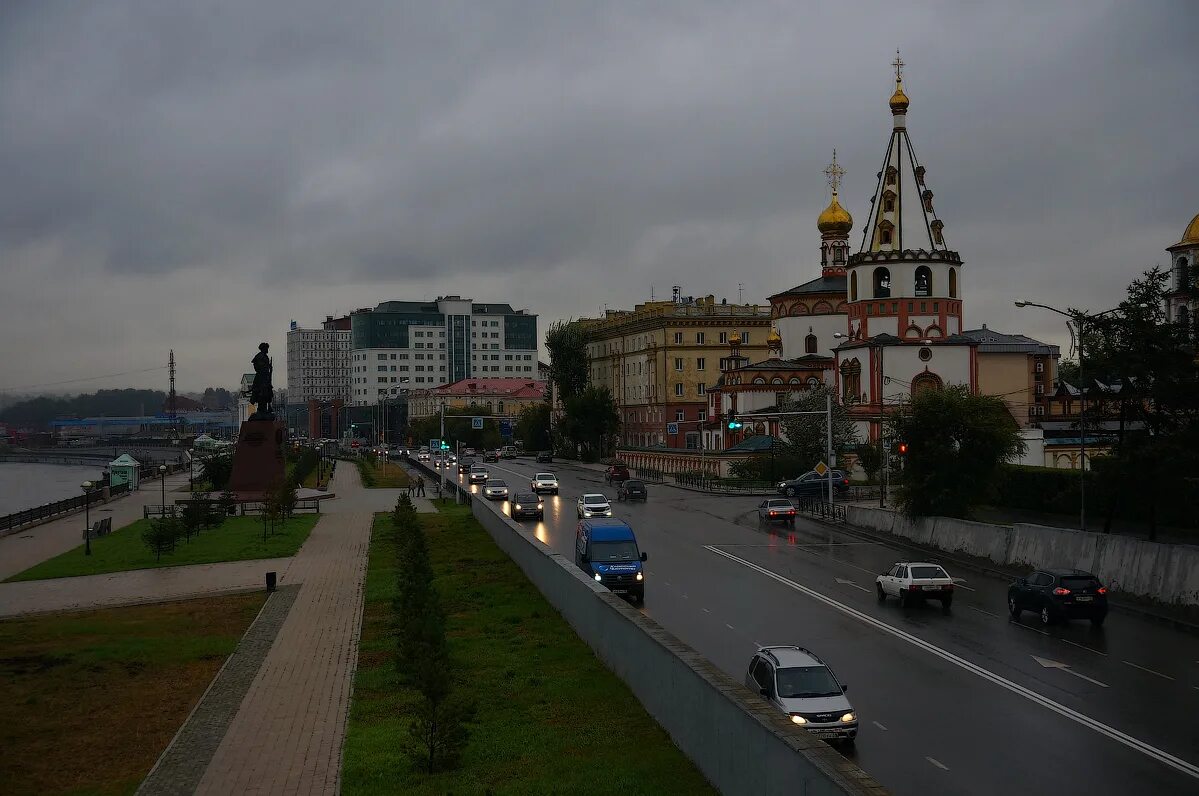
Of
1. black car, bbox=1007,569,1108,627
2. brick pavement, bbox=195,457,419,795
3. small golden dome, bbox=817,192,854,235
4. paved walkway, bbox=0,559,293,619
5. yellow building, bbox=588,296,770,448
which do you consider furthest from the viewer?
yellow building, bbox=588,296,770,448

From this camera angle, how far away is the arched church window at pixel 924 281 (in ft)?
268

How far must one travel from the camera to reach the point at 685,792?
1306cm

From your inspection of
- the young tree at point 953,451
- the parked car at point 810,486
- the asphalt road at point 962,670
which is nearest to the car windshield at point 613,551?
the asphalt road at point 962,670

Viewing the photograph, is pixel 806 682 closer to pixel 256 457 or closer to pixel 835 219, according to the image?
pixel 256 457

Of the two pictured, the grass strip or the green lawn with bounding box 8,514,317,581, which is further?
the green lawn with bounding box 8,514,317,581

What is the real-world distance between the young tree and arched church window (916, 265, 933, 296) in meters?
38.3

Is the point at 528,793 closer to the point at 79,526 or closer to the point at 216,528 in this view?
the point at 216,528

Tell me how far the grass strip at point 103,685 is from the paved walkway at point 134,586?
170 cm

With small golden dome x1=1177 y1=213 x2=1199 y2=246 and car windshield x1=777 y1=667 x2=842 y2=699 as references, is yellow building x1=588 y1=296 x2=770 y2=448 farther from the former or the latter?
car windshield x1=777 y1=667 x2=842 y2=699

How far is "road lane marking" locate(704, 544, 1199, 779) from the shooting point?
15664 mm

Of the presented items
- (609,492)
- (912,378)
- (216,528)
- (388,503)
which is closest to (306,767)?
(216,528)

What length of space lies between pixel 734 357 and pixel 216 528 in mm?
58118

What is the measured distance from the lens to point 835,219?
347ft

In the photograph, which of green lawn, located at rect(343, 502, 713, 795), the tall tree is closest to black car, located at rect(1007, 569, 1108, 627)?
green lawn, located at rect(343, 502, 713, 795)
